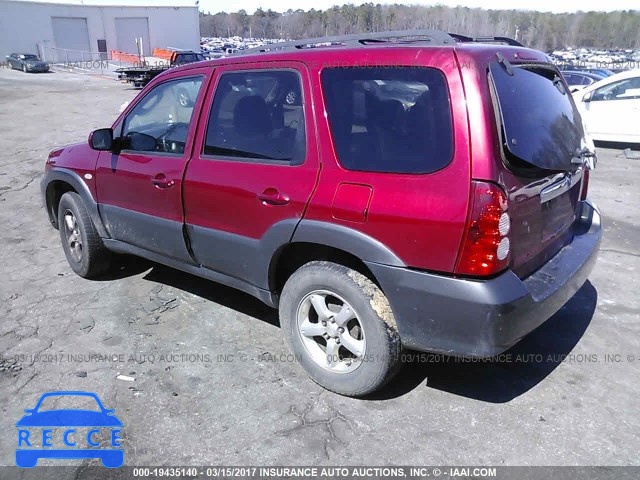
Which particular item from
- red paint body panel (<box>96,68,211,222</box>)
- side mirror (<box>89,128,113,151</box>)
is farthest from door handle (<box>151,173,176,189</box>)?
side mirror (<box>89,128,113,151</box>)

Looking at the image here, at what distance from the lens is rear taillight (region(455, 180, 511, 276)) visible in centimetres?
247

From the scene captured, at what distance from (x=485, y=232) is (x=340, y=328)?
105 centimetres

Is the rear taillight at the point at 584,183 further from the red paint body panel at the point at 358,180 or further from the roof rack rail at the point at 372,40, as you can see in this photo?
the roof rack rail at the point at 372,40

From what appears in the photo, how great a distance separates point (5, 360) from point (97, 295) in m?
1.07

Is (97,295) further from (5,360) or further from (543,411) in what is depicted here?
(543,411)

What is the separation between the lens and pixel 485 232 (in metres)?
2.49

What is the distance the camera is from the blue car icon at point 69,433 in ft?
8.93

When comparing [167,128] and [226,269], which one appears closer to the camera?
[226,269]

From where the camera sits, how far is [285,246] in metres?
3.18

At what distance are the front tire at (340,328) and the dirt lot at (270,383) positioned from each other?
6.2 inches

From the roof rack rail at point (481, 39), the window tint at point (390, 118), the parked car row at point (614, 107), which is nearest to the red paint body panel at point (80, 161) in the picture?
the window tint at point (390, 118)

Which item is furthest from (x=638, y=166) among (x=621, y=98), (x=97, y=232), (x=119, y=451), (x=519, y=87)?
A: (x=119, y=451)

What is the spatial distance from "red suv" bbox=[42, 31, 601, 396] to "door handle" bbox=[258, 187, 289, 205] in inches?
0.5

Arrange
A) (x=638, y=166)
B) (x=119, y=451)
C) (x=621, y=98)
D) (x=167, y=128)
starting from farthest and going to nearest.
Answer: (x=621, y=98), (x=638, y=166), (x=167, y=128), (x=119, y=451)
